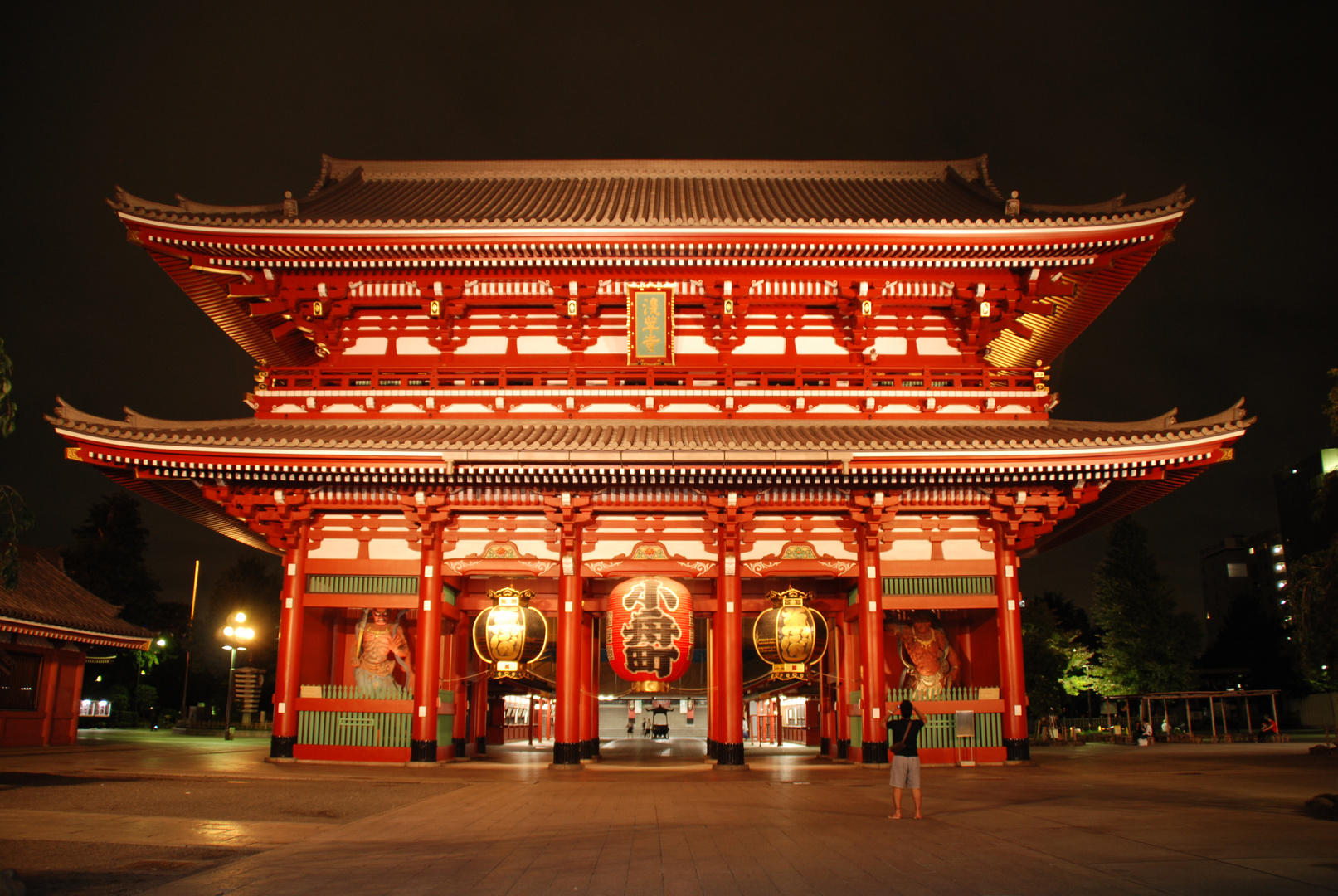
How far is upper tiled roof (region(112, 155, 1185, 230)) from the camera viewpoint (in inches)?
739

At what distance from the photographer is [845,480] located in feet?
60.2

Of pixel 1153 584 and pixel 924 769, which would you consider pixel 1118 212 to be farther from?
pixel 1153 584

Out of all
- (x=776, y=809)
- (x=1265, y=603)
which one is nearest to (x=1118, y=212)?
(x=776, y=809)

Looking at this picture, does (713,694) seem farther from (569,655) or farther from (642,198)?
(642,198)

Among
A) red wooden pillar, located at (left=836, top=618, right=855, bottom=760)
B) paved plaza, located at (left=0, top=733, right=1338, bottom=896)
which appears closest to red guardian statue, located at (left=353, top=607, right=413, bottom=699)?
paved plaza, located at (left=0, top=733, right=1338, bottom=896)

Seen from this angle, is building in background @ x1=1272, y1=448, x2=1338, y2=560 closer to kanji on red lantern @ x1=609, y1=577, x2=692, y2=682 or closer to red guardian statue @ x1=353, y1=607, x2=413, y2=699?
kanji on red lantern @ x1=609, y1=577, x2=692, y2=682

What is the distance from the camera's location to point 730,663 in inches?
717

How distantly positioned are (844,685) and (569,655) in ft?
22.9

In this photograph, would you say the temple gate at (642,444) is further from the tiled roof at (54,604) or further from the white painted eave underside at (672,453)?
the tiled roof at (54,604)

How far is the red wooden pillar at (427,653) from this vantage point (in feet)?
59.1

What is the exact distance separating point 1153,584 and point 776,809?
47.6 metres

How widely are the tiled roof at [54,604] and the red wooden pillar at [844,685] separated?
907 inches

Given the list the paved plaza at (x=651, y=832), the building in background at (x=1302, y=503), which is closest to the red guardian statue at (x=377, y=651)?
the paved plaza at (x=651, y=832)

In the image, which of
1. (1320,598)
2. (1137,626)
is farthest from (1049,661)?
(1320,598)
